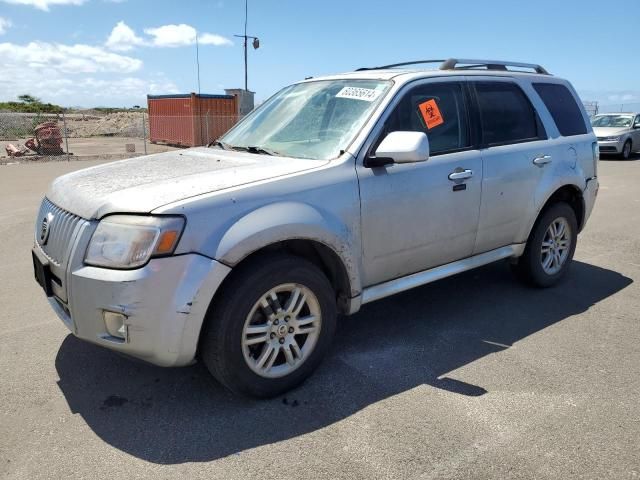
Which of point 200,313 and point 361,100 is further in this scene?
point 361,100

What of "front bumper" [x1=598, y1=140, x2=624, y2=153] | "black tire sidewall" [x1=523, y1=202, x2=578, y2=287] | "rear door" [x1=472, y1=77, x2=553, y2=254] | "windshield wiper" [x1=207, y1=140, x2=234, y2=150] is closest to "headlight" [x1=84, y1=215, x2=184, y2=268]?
"windshield wiper" [x1=207, y1=140, x2=234, y2=150]

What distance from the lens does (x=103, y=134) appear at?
35.2 metres

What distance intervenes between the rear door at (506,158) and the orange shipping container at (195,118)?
59.7 ft

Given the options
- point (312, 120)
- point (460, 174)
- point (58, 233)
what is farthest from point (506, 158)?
point (58, 233)

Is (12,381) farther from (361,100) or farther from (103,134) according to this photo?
(103,134)

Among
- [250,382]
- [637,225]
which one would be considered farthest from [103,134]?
[250,382]

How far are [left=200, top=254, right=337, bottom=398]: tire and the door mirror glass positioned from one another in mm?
842

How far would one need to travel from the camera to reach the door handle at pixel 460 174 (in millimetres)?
3924

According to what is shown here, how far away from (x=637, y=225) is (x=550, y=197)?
159 inches

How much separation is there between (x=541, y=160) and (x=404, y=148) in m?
1.92

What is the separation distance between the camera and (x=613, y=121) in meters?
20.7

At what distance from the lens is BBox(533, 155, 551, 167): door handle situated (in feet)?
15.1

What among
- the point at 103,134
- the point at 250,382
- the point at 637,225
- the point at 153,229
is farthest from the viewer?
the point at 103,134

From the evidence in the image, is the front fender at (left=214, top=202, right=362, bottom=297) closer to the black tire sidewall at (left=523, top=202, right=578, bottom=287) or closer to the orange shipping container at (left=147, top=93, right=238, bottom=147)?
the black tire sidewall at (left=523, top=202, right=578, bottom=287)
